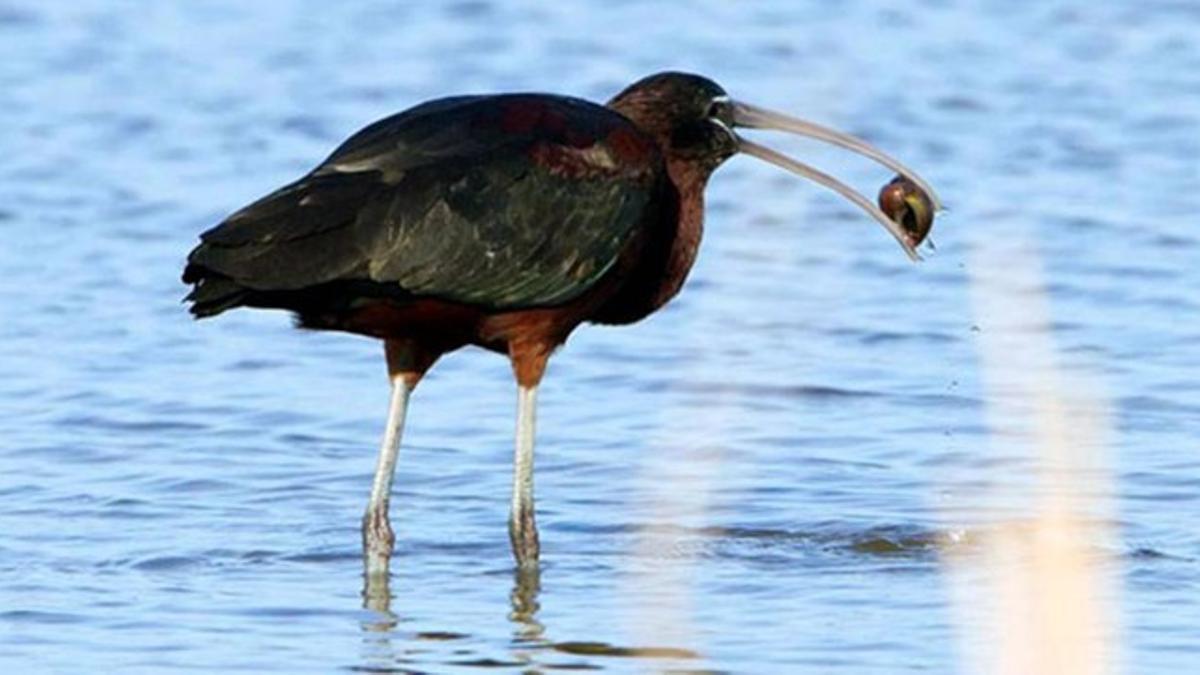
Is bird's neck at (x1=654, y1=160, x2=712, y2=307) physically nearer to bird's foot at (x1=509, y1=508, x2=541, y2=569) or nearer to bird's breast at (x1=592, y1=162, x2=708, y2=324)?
bird's breast at (x1=592, y1=162, x2=708, y2=324)

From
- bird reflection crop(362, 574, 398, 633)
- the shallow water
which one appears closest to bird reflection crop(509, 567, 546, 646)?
the shallow water

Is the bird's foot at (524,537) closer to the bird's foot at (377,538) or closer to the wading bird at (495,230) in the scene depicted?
the wading bird at (495,230)

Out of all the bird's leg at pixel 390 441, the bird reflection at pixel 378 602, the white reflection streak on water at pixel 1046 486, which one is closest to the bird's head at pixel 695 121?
the bird's leg at pixel 390 441

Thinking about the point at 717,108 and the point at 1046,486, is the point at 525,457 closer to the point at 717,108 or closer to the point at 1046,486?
the point at 717,108

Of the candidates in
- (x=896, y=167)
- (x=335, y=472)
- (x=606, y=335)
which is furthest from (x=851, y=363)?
(x=896, y=167)

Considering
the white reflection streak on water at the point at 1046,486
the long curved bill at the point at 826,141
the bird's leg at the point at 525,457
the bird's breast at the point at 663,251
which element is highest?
the long curved bill at the point at 826,141

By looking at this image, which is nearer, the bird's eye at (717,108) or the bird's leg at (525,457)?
the bird's leg at (525,457)

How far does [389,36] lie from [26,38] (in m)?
2.26

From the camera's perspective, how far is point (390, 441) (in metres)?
8.71

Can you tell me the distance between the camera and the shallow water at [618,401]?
7629 millimetres

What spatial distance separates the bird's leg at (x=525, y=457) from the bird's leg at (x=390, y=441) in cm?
25

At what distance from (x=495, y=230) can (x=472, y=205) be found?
0.10 metres

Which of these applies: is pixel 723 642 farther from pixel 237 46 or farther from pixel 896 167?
pixel 237 46

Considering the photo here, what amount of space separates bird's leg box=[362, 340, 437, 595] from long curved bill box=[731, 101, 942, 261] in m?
1.07
